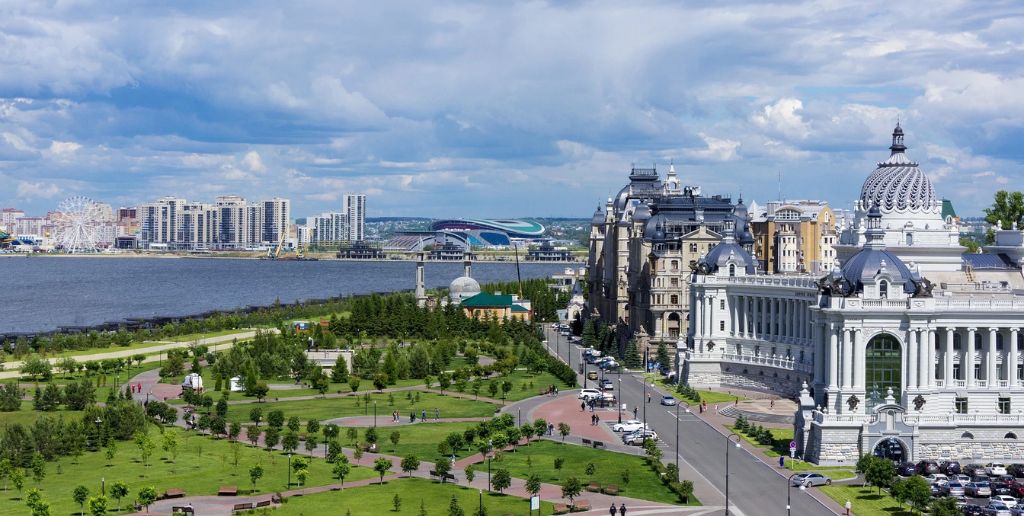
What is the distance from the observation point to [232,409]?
103m

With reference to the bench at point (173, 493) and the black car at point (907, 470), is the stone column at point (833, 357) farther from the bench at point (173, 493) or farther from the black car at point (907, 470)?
the bench at point (173, 493)

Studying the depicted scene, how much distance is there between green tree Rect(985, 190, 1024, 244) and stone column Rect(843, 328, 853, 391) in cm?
7633

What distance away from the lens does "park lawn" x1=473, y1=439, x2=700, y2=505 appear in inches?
2798

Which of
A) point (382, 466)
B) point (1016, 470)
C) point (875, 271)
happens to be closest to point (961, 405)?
point (1016, 470)

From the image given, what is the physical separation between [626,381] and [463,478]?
46.2 m

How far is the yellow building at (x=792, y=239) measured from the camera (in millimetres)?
169375

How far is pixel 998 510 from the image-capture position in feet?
211

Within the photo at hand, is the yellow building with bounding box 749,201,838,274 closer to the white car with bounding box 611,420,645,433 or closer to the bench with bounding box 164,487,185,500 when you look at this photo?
the white car with bounding box 611,420,645,433

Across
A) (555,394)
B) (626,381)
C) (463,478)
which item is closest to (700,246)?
(626,381)

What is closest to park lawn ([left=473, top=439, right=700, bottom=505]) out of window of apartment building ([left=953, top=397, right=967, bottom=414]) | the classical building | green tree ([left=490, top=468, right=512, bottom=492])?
green tree ([left=490, top=468, right=512, bottom=492])

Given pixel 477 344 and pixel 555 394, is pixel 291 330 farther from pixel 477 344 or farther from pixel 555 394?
pixel 555 394

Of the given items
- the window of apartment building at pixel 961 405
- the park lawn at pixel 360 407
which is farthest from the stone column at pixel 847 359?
the park lawn at pixel 360 407

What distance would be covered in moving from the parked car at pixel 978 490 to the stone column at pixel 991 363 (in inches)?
624

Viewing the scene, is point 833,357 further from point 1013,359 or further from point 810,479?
point 1013,359
